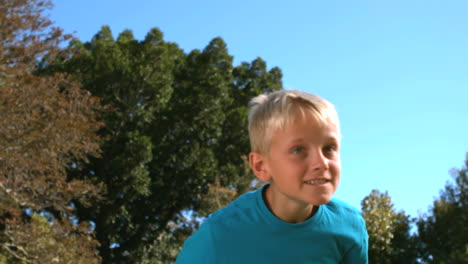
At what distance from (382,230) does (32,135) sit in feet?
30.9

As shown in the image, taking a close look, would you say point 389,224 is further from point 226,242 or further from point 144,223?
point 226,242

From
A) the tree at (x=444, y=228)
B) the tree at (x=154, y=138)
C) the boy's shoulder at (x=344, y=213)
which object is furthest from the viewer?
the tree at (x=154, y=138)

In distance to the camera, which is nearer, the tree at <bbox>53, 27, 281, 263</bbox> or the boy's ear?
the boy's ear

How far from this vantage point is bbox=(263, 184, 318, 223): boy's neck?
7.45 ft

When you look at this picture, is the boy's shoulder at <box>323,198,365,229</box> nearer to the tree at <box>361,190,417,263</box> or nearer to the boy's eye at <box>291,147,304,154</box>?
the boy's eye at <box>291,147,304,154</box>

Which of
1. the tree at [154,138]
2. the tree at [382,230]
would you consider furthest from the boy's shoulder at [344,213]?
the tree at [154,138]

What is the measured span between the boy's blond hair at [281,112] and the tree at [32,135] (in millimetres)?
11646

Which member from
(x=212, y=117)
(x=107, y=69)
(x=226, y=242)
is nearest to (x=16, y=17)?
(x=107, y=69)

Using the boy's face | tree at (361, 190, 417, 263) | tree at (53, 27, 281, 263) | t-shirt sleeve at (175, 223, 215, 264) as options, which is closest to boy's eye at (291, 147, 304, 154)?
the boy's face

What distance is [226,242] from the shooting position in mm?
2285

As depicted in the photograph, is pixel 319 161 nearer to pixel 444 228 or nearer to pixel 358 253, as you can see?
pixel 358 253

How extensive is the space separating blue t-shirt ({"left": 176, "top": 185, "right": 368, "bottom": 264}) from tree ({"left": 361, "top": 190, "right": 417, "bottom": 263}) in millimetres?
13689

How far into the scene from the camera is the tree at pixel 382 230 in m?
15.7

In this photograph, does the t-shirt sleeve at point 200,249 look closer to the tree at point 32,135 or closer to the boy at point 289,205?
the boy at point 289,205
